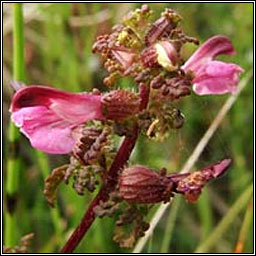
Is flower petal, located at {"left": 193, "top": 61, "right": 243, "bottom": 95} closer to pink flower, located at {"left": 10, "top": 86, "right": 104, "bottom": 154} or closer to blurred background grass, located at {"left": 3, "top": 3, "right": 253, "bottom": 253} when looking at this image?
pink flower, located at {"left": 10, "top": 86, "right": 104, "bottom": 154}

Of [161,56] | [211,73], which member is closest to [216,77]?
[211,73]

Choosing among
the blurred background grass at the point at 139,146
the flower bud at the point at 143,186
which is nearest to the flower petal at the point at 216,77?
the flower bud at the point at 143,186

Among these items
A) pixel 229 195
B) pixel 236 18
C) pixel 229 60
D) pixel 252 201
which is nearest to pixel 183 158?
pixel 252 201

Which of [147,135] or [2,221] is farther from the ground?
[147,135]

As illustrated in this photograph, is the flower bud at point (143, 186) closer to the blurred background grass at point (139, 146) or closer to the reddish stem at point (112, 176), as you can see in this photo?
the reddish stem at point (112, 176)

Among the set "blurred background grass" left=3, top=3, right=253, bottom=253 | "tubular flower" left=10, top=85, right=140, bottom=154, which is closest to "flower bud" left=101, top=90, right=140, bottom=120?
"tubular flower" left=10, top=85, right=140, bottom=154

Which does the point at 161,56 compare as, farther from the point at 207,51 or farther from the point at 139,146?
the point at 139,146

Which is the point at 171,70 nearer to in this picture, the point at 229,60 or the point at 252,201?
the point at 252,201
